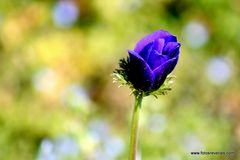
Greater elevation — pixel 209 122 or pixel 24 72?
pixel 24 72

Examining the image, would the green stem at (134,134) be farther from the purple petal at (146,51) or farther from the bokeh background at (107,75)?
the bokeh background at (107,75)

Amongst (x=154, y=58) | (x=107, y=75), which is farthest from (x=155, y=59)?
(x=107, y=75)

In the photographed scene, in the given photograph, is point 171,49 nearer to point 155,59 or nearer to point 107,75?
point 155,59

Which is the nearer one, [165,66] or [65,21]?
[165,66]

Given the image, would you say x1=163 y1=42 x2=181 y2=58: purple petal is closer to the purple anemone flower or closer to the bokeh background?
the purple anemone flower

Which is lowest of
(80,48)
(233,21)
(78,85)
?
(78,85)

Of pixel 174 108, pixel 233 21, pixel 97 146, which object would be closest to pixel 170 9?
pixel 233 21

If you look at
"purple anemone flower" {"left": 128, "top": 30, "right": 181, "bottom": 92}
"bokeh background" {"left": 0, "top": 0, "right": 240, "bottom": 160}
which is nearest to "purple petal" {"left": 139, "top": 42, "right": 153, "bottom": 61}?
"purple anemone flower" {"left": 128, "top": 30, "right": 181, "bottom": 92}

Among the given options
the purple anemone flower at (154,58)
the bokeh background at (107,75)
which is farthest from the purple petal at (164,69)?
the bokeh background at (107,75)

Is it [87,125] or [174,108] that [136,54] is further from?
[174,108]
